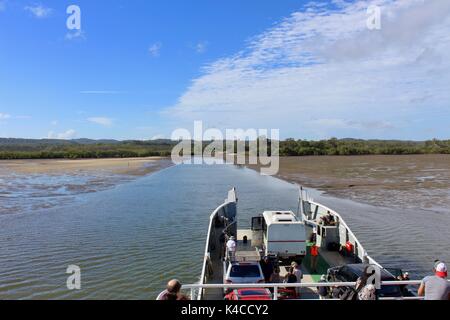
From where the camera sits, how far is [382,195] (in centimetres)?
3744

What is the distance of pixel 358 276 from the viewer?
368 inches

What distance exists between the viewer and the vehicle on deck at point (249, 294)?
8280 mm

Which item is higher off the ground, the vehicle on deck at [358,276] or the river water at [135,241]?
the vehicle on deck at [358,276]

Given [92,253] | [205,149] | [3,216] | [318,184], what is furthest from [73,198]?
[205,149]

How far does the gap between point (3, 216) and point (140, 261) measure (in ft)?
53.9

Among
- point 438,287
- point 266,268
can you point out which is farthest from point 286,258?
point 438,287

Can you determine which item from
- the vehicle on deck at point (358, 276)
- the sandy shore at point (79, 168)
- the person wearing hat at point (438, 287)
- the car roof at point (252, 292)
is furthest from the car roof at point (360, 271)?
the sandy shore at point (79, 168)

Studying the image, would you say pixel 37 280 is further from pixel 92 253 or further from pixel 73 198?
pixel 73 198

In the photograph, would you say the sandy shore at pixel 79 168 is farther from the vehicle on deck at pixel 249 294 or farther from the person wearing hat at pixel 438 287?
the person wearing hat at pixel 438 287

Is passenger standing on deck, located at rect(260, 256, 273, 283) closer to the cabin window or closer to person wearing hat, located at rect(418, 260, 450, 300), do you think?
the cabin window

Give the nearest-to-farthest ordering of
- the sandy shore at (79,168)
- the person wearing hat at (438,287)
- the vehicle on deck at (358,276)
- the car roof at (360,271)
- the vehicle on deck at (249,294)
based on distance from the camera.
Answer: the person wearing hat at (438,287) < the vehicle on deck at (249,294) < the vehicle on deck at (358,276) < the car roof at (360,271) < the sandy shore at (79,168)

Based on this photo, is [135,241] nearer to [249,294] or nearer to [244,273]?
[244,273]

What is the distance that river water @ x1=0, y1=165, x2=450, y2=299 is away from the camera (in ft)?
48.3
